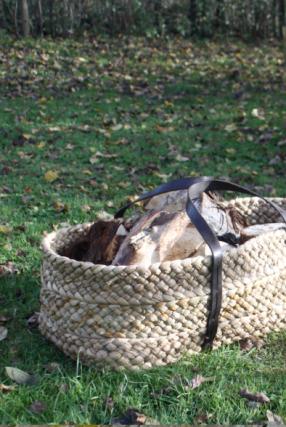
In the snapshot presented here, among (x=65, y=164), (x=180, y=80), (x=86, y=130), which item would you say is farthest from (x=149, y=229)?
(x=180, y=80)

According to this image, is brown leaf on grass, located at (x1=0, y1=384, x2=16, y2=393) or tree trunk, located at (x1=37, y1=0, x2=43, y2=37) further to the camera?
tree trunk, located at (x1=37, y1=0, x2=43, y2=37)

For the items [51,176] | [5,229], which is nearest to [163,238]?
[5,229]

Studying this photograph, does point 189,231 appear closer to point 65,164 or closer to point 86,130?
point 65,164

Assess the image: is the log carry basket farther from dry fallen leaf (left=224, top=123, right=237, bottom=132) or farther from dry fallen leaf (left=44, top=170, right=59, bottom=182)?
dry fallen leaf (left=224, top=123, right=237, bottom=132)

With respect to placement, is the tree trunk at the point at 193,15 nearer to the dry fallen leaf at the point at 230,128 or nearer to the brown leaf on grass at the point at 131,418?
the dry fallen leaf at the point at 230,128

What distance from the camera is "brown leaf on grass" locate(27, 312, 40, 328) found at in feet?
11.7

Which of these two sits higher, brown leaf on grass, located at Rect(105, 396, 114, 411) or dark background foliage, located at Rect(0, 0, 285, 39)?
dark background foliage, located at Rect(0, 0, 285, 39)

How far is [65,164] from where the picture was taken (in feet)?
22.5

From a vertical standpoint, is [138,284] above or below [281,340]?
above

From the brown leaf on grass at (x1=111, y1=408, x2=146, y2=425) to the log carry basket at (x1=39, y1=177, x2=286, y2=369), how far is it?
1.15ft

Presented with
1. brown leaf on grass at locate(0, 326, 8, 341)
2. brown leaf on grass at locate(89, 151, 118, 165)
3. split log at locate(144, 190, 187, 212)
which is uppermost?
split log at locate(144, 190, 187, 212)

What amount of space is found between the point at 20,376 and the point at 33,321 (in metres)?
0.59

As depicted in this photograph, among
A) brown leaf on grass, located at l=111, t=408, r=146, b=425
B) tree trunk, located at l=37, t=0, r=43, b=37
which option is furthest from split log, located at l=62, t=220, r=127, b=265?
tree trunk, located at l=37, t=0, r=43, b=37

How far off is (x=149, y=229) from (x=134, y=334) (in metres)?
0.61
